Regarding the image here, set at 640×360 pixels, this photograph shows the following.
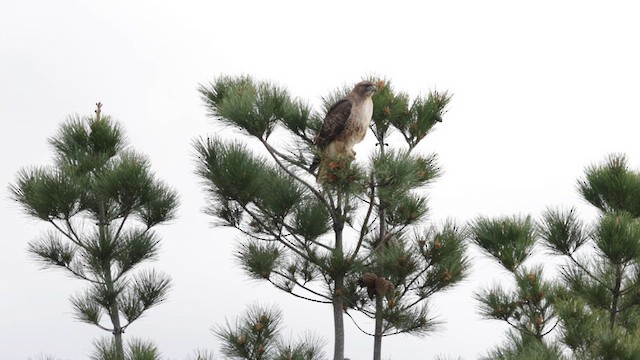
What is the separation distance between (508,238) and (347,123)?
1.31m

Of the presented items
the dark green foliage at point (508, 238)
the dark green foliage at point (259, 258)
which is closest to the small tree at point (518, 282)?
the dark green foliage at point (508, 238)

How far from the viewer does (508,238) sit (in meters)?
6.83

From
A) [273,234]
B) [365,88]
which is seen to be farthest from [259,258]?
[365,88]

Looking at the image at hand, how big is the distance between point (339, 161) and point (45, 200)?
2242mm

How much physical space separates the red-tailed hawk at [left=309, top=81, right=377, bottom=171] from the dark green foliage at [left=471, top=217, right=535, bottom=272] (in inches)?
39.7

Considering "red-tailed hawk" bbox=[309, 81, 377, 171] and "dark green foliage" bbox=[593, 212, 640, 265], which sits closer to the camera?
"dark green foliage" bbox=[593, 212, 640, 265]

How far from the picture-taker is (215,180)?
6.46 m

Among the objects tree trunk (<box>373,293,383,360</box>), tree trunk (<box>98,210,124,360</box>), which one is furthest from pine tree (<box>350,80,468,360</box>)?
tree trunk (<box>98,210,124,360</box>)

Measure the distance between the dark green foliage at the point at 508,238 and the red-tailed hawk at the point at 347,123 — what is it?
101 cm

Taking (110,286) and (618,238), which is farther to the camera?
(110,286)

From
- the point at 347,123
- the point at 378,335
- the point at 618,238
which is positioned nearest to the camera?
the point at 618,238

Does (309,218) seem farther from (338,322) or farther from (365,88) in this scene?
(365,88)

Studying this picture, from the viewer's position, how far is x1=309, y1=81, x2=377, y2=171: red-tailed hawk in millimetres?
6457

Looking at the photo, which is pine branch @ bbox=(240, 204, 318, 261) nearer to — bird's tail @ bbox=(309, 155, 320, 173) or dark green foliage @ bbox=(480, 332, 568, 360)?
bird's tail @ bbox=(309, 155, 320, 173)
